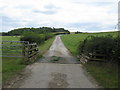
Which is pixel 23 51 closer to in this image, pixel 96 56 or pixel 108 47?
pixel 96 56

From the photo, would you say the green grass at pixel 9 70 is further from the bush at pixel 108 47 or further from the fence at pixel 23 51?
the bush at pixel 108 47

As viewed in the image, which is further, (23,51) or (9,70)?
(23,51)

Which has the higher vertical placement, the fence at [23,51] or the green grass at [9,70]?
the fence at [23,51]

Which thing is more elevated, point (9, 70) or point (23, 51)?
point (23, 51)

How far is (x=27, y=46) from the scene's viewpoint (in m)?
10.8

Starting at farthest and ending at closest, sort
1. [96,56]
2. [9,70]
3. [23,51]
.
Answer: [23,51] < [96,56] < [9,70]

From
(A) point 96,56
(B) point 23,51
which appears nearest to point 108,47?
(A) point 96,56

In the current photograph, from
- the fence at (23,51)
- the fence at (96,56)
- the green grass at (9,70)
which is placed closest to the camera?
the green grass at (9,70)

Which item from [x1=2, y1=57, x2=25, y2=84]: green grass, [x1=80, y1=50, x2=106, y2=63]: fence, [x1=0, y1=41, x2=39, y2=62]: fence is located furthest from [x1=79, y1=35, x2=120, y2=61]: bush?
[x1=2, y1=57, x2=25, y2=84]: green grass

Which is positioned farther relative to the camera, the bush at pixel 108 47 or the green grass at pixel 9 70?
the bush at pixel 108 47

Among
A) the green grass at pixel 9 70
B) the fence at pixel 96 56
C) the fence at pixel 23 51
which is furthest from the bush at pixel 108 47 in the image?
the green grass at pixel 9 70

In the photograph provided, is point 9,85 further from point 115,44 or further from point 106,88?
point 115,44

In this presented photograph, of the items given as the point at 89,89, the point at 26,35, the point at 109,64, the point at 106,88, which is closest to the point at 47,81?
the point at 89,89

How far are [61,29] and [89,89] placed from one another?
172 metres
